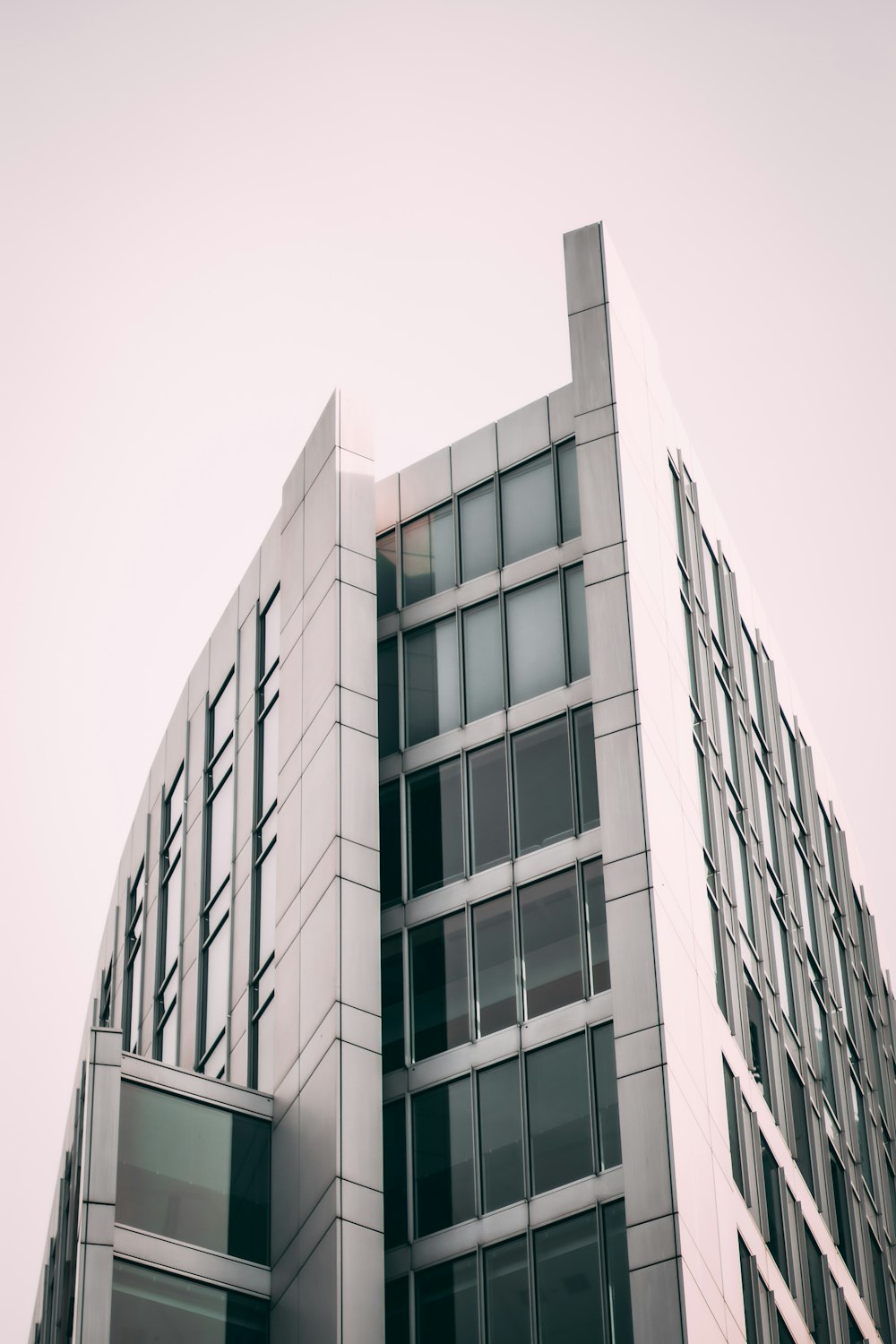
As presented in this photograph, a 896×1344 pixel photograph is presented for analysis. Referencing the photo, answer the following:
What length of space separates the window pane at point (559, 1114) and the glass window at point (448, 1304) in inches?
78.8

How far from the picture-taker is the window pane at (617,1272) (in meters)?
33.9

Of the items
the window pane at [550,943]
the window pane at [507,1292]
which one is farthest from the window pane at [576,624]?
the window pane at [507,1292]

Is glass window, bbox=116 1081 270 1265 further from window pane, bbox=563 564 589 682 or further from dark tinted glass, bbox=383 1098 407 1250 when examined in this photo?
window pane, bbox=563 564 589 682

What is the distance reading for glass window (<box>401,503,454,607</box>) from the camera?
43.4 meters

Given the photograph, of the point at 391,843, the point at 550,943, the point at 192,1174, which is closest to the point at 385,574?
the point at 391,843

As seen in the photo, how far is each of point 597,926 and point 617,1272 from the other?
614 cm

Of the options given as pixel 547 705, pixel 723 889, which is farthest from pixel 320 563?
pixel 723 889

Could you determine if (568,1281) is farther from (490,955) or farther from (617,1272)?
(490,955)

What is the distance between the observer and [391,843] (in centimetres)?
4112

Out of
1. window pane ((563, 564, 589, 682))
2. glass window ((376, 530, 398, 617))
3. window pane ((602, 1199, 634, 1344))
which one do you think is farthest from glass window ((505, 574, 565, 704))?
window pane ((602, 1199, 634, 1344))

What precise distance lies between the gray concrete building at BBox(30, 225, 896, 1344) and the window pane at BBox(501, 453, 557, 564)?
0.07 m

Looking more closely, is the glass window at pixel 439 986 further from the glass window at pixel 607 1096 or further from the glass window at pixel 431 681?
the glass window at pixel 431 681

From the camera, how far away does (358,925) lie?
128ft

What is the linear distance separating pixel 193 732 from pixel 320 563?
9171 mm
